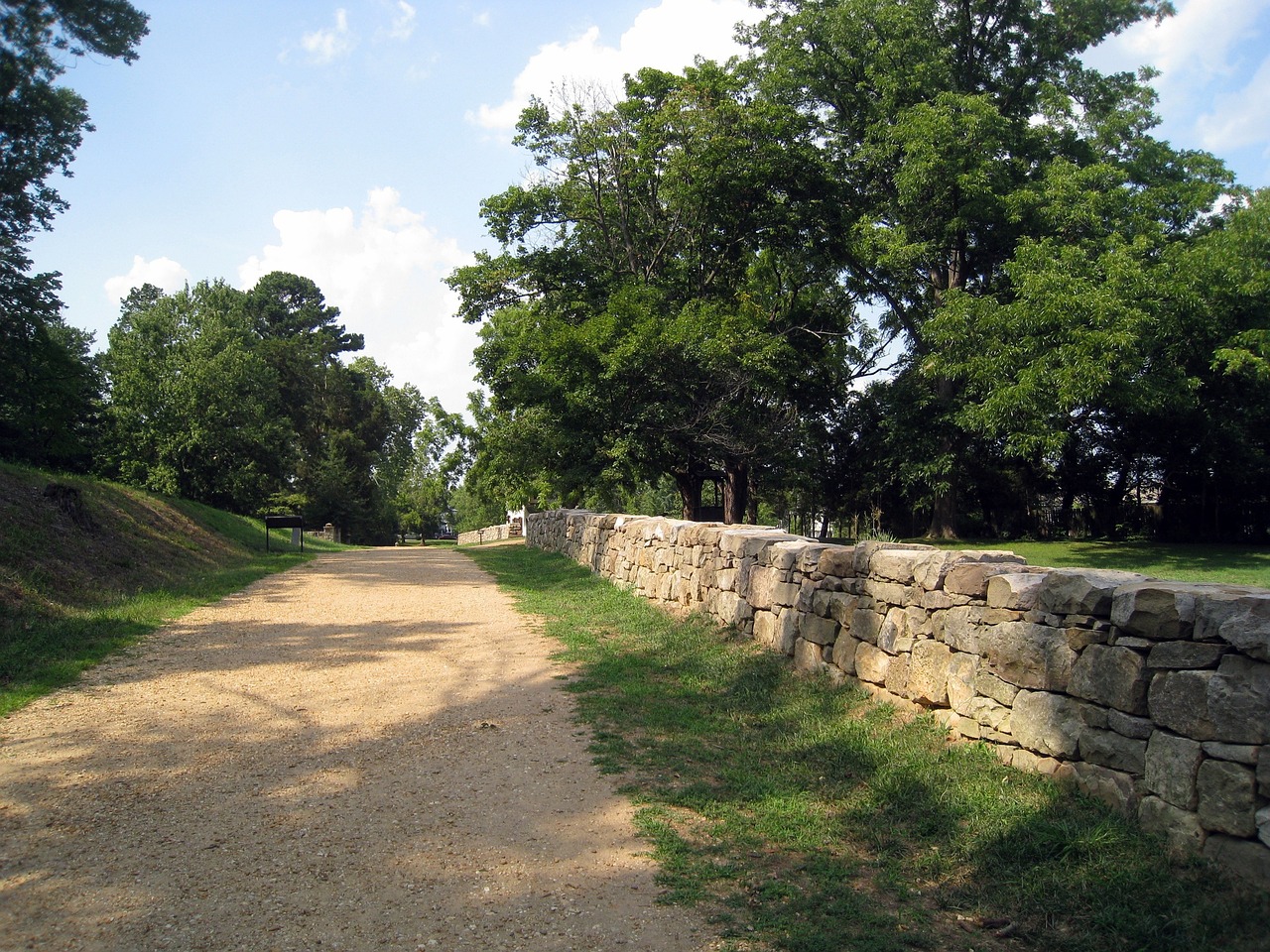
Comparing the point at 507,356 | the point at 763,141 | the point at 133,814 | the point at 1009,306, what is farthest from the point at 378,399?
the point at 133,814

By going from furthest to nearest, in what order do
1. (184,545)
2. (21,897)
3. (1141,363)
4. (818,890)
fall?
(1141,363), (184,545), (818,890), (21,897)

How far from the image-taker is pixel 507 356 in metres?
22.5

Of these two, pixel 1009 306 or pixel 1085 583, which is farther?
pixel 1009 306

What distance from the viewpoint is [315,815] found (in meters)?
4.57

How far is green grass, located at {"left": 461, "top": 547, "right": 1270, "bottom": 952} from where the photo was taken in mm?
3438

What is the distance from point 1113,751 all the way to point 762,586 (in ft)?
14.5

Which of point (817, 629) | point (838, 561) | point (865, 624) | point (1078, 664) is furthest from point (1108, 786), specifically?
point (817, 629)

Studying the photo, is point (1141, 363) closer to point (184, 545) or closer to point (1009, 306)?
point (1009, 306)

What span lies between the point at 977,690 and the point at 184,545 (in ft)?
48.6

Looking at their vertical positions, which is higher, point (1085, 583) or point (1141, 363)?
point (1141, 363)

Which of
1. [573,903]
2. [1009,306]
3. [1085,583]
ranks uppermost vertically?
[1009,306]

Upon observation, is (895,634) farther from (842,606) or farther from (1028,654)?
(1028,654)

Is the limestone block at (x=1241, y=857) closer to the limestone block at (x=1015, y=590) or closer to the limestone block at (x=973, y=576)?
the limestone block at (x=1015, y=590)

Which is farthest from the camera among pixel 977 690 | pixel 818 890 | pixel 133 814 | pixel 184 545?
pixel 184 545
